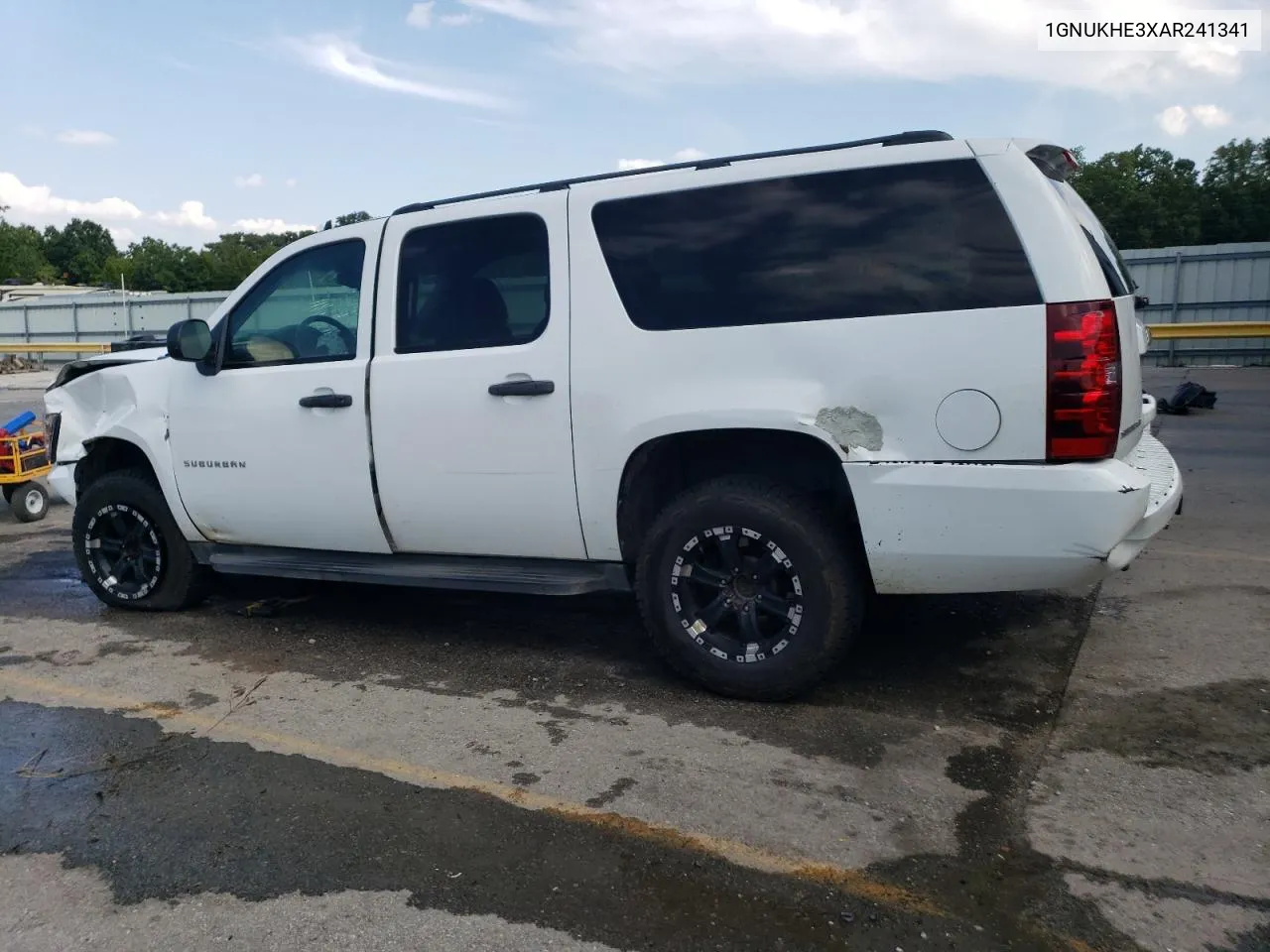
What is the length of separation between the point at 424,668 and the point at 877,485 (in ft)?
7.65

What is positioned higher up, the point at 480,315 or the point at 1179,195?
the point at 1179,195

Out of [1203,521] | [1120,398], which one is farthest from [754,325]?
[1203,521]

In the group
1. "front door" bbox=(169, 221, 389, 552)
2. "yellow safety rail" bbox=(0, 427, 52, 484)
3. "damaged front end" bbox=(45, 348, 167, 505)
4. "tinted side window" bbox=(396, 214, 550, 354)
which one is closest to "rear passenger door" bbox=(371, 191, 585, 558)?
"tinted side window" bbox=(396, 214, 550, 354)

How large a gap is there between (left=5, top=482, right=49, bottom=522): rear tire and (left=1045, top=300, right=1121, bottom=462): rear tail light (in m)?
8.39

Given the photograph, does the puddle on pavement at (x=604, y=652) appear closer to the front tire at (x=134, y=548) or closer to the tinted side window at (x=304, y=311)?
the front tire at (x=134, y=548)

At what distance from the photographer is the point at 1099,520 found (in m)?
3.58

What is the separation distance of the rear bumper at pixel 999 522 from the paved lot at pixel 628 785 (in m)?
0.61

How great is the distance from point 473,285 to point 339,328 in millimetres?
779

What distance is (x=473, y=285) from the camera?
473 centimetres

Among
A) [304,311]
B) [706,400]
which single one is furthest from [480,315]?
[706,400]

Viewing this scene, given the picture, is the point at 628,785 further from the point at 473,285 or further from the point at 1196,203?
the point at 1196,203

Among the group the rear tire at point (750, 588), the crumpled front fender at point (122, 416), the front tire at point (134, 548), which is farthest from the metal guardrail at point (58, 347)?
the rear tire at point (750, 588)

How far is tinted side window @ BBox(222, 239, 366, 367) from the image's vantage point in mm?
5039

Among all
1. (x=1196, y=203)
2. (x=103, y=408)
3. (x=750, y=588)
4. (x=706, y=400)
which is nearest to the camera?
(x=706, y=400)
